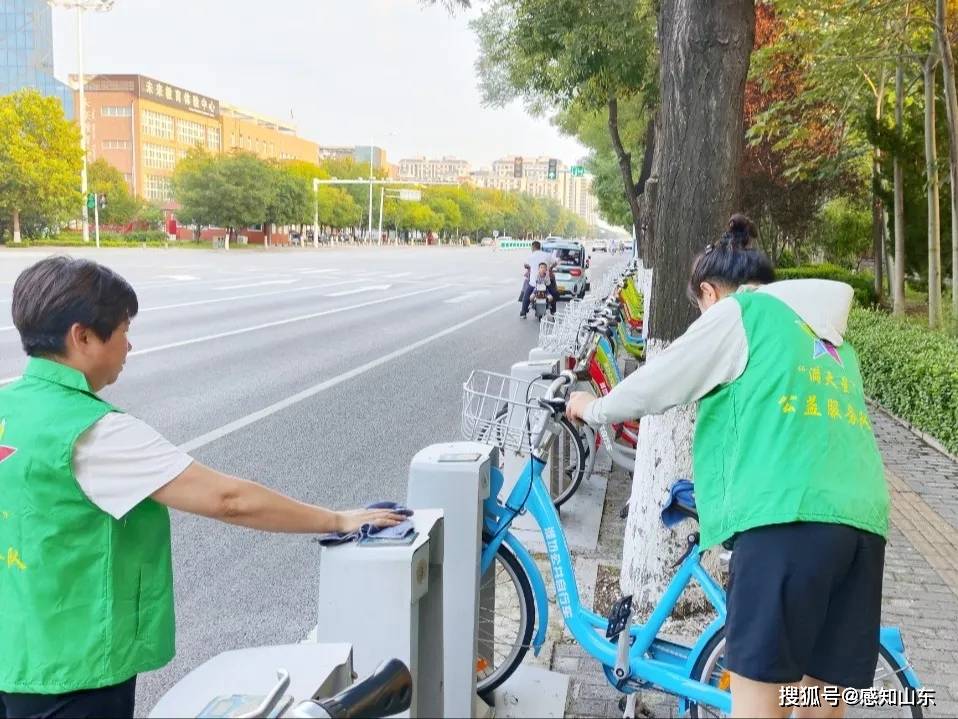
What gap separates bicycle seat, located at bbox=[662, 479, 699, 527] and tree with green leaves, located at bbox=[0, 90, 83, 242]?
54589 mm

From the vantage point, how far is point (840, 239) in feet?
95.5

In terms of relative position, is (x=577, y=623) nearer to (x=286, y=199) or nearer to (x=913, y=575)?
(x=913, y=575)

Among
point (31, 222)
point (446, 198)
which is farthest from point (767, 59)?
point (446, 198)

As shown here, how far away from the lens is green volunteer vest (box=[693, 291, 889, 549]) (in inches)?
87.0

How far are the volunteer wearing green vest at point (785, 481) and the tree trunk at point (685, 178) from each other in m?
1.74

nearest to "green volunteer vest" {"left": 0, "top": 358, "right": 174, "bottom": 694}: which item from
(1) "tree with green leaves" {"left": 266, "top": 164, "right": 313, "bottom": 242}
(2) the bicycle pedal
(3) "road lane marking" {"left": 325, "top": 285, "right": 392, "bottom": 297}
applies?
(2) the bicycle pedal

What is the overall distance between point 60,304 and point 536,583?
Result: 2.06m

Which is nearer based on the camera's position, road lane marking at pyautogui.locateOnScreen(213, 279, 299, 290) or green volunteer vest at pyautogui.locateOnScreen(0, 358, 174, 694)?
green volunteer vest at pyautogui.locateOnScreen(0, 358, 174, 694)

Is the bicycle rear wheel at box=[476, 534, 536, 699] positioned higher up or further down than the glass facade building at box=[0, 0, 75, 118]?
further down

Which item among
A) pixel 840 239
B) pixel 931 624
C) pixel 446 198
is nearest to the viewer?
pixel 931 624

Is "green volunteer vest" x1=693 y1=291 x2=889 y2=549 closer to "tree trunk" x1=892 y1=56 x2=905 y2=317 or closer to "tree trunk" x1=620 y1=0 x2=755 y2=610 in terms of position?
"tree trunk" x1=620 y1=0 x2=755 y2=610

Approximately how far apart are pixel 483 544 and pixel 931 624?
8.43 ft

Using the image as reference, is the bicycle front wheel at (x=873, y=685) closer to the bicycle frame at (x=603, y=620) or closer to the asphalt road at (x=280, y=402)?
the bicycle frame at (x=603, y=620)

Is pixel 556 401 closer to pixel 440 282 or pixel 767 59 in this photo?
pixel 767 59
